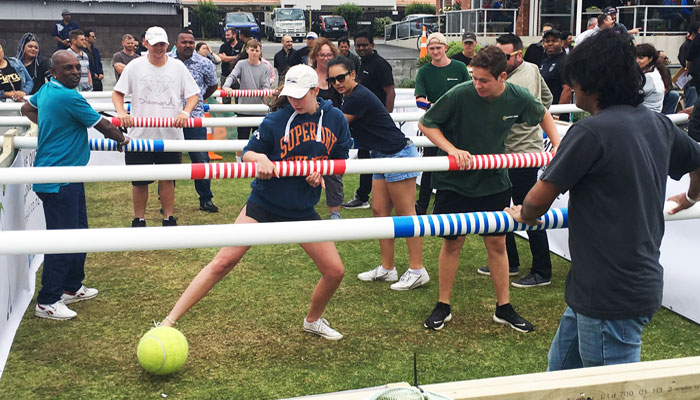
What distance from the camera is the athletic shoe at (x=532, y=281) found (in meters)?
6.57

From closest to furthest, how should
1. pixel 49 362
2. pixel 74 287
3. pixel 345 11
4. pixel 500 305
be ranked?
1. pixel 49 362
2. pixel 500 305
3. pixel 74 287
4. pixel 345 11

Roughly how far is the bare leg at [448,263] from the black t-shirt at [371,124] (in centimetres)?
120

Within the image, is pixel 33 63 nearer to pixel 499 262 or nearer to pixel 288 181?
pixel 288 181

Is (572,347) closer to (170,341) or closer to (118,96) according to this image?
(170,341)

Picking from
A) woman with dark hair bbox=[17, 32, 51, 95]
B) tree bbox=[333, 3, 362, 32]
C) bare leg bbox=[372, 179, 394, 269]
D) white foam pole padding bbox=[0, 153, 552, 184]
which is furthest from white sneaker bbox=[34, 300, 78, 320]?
tree bbox=[333, 3, 362, 32]

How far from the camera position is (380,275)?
6.68m

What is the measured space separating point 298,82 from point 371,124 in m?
1.65

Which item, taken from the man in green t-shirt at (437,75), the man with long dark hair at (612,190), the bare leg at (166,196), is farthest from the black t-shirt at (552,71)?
the man with long dark hair at (612,190)

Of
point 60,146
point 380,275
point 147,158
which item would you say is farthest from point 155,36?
point 380,275

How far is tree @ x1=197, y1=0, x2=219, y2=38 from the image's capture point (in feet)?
148

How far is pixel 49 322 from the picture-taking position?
5664 millimetres

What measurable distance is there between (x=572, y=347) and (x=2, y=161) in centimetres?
447

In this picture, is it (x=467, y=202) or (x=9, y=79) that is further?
(x=9, y=79)

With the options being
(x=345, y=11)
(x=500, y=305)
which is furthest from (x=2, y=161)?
(x=345, y=11)
